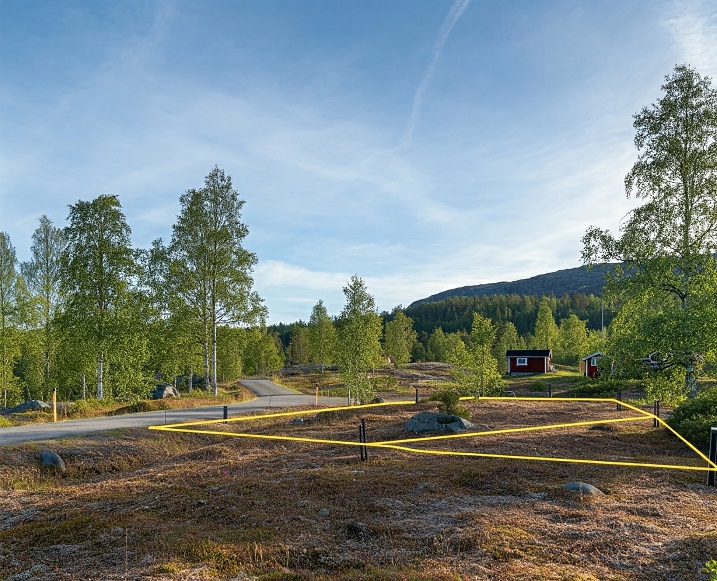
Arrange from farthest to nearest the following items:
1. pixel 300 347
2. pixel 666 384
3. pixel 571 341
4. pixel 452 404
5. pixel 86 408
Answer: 1. pixel 300 347
2. pixel 571 341
3. pixel 86 408
4. pixel 452 404
5. pixel 666 384

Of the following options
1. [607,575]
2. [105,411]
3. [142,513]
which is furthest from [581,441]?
[105,411]

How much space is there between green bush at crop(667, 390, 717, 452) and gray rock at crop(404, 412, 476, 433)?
6.38 m

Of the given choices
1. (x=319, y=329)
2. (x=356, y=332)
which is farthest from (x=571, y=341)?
(x=356, y=332)

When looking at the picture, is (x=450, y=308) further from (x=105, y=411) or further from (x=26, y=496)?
(x=26, y=496)

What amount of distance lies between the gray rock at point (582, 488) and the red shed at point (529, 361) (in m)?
60.9

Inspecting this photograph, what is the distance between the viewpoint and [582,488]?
28.1 ft

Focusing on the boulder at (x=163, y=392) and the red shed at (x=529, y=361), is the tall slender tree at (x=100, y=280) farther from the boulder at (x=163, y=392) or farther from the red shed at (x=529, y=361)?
the red shed at (x=529, y=361)

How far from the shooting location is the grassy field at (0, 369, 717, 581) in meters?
5.86

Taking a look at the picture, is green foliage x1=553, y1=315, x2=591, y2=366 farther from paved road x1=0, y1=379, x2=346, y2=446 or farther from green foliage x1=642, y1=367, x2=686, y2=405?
paved road x1=0, y1=379, x2=346, y2=446

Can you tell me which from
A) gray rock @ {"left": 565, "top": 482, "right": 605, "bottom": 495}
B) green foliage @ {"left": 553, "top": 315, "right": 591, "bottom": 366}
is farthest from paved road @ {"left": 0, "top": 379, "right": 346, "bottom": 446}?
green foliage @ {"left": 553, "top": 315, "right": 591, "bottom": 366}

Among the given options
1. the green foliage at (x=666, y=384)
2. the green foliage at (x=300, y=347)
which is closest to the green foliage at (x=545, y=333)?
the green foliage at (x=300, y=347)

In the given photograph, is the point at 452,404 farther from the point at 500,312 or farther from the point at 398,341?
the point at 500,312

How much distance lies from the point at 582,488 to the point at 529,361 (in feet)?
203

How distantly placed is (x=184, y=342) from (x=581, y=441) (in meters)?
24.9
